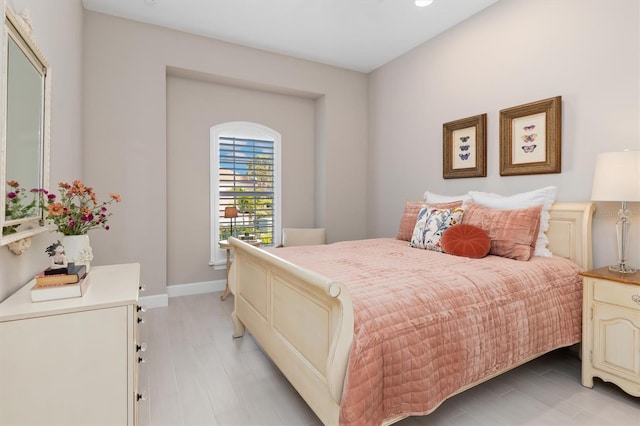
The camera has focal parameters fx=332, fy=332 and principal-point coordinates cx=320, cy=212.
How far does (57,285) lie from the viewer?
1388 millimetres

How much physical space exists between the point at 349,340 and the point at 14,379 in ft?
4.08

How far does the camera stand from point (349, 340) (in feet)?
4.38

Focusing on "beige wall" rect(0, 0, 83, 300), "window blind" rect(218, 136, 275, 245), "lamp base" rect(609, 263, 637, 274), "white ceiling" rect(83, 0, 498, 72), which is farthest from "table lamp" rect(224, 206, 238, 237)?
"lamp base" rect(609, 263, 637, 274)

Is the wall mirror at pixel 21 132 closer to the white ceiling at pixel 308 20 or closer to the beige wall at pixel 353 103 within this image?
the beige wall at pixel 353 103

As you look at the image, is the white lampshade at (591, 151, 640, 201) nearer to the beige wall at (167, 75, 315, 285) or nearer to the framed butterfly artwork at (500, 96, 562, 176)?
the framed butterfly artwork at (500, 96, 562, 176)

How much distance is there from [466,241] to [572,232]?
2.57 ft

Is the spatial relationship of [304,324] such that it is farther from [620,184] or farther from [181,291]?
[181,291]

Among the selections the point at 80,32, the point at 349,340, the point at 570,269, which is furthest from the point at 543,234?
the point at 80,32

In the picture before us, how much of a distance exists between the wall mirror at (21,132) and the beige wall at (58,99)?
0.39ft

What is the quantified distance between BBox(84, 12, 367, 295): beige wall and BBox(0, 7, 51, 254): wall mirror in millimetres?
1715

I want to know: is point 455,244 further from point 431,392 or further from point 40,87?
point 40,87

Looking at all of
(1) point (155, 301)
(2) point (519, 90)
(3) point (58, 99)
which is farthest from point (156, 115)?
(2) point (519, 90)

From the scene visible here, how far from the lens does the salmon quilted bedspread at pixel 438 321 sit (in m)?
1.39

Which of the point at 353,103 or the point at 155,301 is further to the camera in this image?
the point at 353,103
